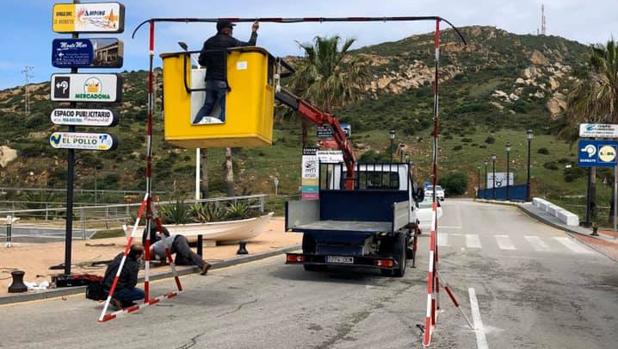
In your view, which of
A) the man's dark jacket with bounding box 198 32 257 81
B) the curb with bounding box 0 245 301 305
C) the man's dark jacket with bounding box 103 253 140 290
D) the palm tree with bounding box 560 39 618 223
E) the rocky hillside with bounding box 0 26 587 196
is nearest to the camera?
the man's dark jacket with bounding box 198 32 257 81

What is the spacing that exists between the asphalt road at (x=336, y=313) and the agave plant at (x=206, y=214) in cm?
325

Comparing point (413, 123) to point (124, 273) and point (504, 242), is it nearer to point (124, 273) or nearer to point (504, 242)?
point (504, 242)

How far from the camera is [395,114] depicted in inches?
4146

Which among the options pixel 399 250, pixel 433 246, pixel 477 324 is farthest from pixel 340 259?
pixel 433 246

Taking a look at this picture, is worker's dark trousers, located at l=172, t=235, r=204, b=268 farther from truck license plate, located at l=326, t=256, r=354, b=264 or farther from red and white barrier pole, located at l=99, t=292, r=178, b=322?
truck license plate, located at l=326, t=256, r=354, b=264

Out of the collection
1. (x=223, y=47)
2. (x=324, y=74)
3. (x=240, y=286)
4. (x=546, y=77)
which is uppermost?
(x=546, y=77)

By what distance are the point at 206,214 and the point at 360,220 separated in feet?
18.3

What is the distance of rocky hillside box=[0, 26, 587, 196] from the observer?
194ft

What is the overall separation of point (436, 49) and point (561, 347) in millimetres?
4229

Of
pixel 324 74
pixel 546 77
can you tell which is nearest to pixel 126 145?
pixel 324 74

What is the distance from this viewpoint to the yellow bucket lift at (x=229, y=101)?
9148mm

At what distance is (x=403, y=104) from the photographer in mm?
111500

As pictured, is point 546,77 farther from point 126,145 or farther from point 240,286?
point 240,286

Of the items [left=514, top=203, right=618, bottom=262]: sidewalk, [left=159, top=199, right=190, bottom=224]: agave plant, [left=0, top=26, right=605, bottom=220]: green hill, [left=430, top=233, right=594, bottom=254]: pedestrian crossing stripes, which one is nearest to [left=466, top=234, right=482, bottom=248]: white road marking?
[left=430, top=233, right=594, bottom=254]: pedestrian crossing stripes
